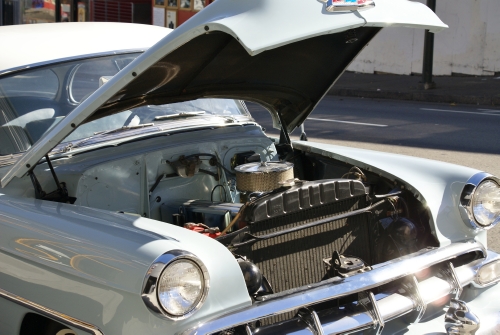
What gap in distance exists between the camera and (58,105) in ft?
11.9

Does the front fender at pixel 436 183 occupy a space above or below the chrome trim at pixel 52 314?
above

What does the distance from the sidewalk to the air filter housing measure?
10856mm

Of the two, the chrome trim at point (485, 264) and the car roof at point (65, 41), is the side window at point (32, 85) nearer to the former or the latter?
the car roof at point (65, 41)

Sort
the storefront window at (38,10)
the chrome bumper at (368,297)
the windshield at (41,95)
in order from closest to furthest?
the chrome bumper at (368,297), the windshield at (41,95), the storefront window at (38,10)

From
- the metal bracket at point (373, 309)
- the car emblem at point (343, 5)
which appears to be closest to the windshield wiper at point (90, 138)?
the car emblem at point (343, 5)

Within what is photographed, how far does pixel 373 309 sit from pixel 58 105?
1.88 metres

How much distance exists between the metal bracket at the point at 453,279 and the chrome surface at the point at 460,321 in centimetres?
17

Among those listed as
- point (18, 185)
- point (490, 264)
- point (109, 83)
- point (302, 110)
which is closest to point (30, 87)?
point (18, 185)

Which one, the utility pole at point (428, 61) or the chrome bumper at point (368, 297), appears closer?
the chrome bumper at point (368, 297)

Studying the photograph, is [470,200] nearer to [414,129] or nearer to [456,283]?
[456,283]

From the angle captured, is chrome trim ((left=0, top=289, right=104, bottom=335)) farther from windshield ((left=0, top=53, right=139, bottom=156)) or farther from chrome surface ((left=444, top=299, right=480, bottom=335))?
chrome surface ((left=444, top=299, right=480, bottom=335))

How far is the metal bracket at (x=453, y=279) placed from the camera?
A: 117 inches

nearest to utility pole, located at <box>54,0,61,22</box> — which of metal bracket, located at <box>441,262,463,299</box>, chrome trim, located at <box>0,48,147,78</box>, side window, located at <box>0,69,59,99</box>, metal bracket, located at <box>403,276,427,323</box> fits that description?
chrome trim, located at <box>0,48,147,78</box>

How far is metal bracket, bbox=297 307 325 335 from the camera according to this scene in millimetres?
2543
